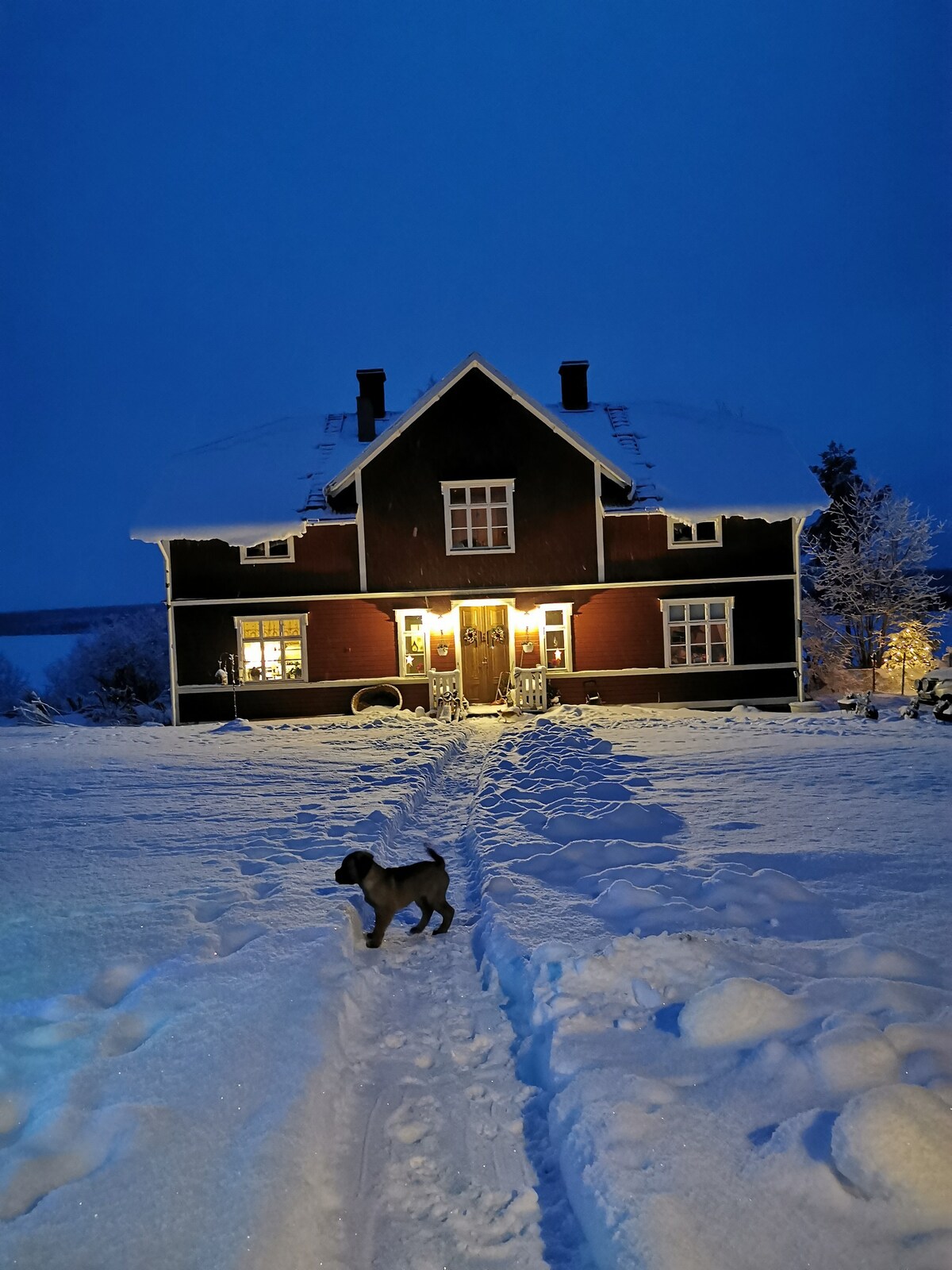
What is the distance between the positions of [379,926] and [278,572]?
15172 millimetres

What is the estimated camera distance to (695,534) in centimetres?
1948

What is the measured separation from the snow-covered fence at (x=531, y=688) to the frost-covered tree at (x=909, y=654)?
41.5 feet

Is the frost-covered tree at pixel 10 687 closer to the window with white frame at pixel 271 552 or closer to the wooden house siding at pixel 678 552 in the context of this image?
the window with white frame at pixel 271 552

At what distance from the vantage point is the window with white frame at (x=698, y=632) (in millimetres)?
19672

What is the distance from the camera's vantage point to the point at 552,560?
19422mm


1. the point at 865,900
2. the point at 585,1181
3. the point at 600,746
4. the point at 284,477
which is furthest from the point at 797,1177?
the point at 284,477

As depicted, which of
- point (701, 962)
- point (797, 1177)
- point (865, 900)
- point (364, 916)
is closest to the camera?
point (797, 1177)

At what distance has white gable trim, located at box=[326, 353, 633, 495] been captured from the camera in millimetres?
18906

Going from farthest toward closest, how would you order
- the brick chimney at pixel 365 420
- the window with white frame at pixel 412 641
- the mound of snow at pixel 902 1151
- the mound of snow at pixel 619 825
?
the brick chimney at pixel 365 420
the window with white frame at pixel 412 641
the mound of snow at pixel 619 825
the mound of snow at pixel 902 1151

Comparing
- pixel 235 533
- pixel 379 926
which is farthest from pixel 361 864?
pixel 235 533

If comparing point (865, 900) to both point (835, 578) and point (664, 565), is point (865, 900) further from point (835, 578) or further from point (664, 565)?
point (835, 578)

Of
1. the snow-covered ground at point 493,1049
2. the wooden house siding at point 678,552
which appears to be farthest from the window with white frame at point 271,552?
the snow-covered ground at point 493,1049

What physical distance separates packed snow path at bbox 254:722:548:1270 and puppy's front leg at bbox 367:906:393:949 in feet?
0.16

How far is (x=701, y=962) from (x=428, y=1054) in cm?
148
